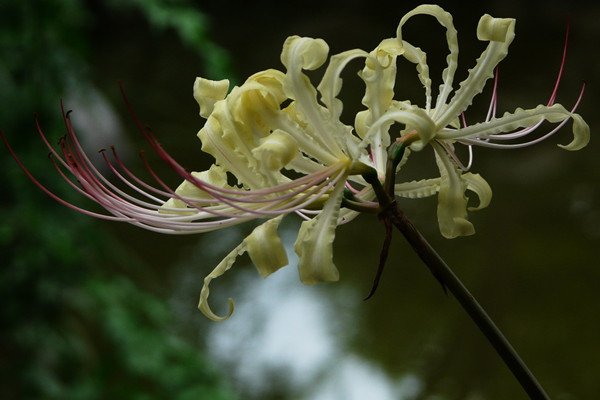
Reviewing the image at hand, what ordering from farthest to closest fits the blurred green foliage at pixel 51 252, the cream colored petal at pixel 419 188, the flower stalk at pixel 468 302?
the blurred green foliage at pixel 51 252, the cream colored petal at pixel 419 188, the flower stalk at pixel 468 302

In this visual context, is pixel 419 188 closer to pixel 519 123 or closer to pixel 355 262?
pixel 519 123

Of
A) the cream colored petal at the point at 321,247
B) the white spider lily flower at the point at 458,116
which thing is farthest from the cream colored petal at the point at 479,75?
the cream colored petal at the point at 321,247

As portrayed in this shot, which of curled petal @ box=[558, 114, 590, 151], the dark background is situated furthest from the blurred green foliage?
curled petal @ box=[558, 114, 590, 151]

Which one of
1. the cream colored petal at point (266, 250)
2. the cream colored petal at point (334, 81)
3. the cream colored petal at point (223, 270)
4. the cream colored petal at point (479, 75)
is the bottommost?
the cream colored petal at point (223, 270)

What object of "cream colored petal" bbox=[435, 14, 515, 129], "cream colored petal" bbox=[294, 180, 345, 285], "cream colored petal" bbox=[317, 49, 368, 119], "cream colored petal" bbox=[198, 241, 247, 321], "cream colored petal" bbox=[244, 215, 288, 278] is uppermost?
"cream colored petal" bbox=[317, 49, 368, 119]

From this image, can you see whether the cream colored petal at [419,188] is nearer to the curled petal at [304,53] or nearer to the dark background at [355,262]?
the curled petal at [304,53]

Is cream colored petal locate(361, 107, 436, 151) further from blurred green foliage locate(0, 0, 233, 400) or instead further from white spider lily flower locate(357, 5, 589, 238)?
blurred green foliage locate(0, 0, 233, 400)
